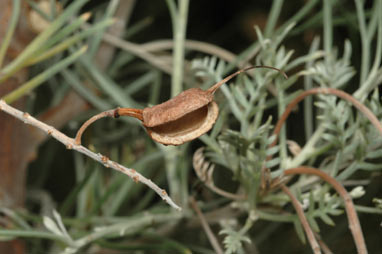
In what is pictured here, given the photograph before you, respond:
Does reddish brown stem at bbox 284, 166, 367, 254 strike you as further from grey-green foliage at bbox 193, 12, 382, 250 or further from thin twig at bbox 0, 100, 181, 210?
thin twig at bbox 0, 100, 181, 210

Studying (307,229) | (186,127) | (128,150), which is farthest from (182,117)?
(128,150)

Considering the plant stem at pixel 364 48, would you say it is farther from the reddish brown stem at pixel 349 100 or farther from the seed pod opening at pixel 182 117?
the seed pod opening at pixel 182 117

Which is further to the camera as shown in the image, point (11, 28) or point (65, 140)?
point (11, 28)

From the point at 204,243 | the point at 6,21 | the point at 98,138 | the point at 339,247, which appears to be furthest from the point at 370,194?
the point at 6,21

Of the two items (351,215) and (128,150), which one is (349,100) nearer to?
(351,215)

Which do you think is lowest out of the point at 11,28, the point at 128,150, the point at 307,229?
the point at 307,229

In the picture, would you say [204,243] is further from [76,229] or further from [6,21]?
[6,21]

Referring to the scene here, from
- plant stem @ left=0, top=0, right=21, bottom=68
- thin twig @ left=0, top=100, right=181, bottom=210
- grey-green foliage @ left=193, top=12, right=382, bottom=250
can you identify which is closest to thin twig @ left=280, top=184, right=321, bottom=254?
grey-green foliage @ left=193, top=12, right=382, bottom=250

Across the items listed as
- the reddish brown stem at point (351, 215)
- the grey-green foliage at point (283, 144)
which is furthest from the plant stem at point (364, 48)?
the reddish brown stem at point (351, 215)
